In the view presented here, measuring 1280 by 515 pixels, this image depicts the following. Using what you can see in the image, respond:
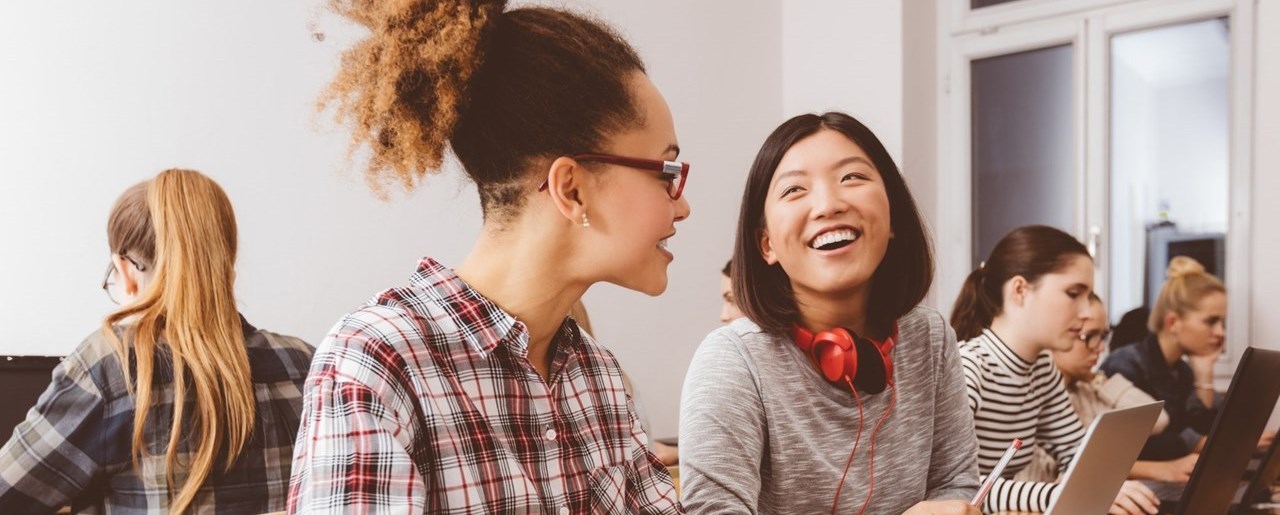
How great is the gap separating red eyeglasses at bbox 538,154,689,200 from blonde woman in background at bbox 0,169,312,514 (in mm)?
1224

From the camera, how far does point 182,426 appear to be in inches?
79.8

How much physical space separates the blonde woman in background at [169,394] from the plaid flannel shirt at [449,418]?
114 centimetres

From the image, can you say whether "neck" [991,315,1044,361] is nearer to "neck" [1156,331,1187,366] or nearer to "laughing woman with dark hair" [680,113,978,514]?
"laughing woman with dark hair" [680,113,978,514]

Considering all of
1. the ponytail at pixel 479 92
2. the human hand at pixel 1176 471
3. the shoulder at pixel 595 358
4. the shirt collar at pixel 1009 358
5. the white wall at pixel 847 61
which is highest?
the white wall at pixel 847 61

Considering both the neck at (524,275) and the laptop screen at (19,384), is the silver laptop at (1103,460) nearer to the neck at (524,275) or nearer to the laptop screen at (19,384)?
the neck at (524,275)

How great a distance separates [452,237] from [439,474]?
11.1ft

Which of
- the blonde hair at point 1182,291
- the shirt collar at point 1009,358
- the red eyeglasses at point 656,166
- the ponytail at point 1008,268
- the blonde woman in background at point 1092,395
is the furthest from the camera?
the blonde hair at point 1182,291

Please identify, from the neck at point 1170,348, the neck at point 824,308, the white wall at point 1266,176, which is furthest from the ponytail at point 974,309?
the white wall at point 1266,176

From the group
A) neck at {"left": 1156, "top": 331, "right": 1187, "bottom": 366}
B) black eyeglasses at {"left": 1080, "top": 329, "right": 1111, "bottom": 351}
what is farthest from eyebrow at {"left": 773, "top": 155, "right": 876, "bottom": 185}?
neck at {"left": 1156, "top": 331, "right": 1187, "bottom": 366}

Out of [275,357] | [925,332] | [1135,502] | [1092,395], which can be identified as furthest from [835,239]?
[1092,395]

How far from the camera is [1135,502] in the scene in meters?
1.96

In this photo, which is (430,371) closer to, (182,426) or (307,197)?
(182,426)

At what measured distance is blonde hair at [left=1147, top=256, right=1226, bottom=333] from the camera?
4.27 m

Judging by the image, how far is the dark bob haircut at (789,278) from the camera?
1.63 m
